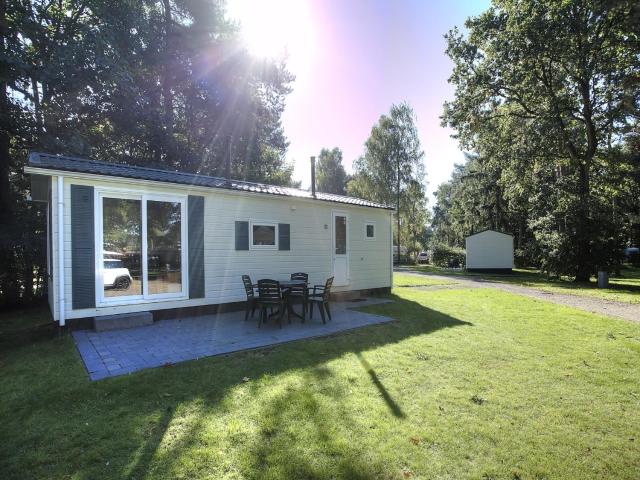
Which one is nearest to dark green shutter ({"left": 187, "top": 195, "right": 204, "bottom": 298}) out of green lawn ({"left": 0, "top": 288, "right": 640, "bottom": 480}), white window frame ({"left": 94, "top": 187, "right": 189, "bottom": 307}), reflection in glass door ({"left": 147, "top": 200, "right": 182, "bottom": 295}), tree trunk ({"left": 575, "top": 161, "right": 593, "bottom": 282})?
white window frame ({"left": 94, "top": 187, "right": 189, "bottom": 307})

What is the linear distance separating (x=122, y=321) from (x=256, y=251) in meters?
3.31

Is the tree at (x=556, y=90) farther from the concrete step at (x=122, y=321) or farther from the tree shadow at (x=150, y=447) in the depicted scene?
the tree shadow at (x=150, y=447)

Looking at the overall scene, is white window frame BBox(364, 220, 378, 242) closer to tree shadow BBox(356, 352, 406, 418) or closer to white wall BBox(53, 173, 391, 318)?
white wall BBox(53, 173, 391, 318)

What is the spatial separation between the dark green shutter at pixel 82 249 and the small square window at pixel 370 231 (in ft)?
25.2

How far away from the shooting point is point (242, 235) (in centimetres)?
830

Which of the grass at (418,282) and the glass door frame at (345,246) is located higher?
the glass door frame at (345,246)

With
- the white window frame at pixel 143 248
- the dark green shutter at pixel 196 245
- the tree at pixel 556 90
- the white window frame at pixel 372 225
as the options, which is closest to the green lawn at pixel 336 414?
the white window frame at pixel 143 248

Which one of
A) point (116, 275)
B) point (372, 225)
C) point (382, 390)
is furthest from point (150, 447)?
point (372, 225)

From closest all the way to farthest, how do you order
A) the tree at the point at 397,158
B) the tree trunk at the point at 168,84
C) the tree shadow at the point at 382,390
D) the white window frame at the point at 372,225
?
the tree shadow at the point at 382,390 < the white window frame at the point at 372,225 < the tree trunk at the point at 168,84 < the tree at the point at 397,158

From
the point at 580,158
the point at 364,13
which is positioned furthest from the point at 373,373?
the point at 580,158

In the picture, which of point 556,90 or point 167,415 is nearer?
point 167,415

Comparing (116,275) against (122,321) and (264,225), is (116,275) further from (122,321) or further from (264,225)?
(264,225)

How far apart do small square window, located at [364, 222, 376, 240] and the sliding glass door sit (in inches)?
236

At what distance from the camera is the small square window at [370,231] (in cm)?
1130
